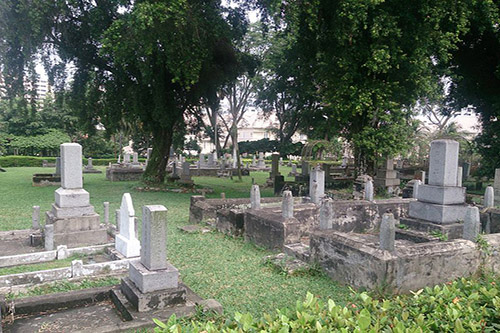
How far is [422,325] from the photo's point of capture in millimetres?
2941

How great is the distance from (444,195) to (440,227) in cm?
73

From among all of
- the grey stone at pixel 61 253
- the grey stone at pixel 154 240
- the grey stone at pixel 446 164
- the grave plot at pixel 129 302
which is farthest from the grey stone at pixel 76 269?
the grey stone at pixel 446 164

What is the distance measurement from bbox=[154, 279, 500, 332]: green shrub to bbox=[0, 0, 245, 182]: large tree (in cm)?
1103

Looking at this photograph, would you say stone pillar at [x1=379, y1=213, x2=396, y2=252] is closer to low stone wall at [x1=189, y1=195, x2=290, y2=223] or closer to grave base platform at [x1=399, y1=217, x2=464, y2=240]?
grave base platform at [x1=399, y1=217, x2=464, y2=240]

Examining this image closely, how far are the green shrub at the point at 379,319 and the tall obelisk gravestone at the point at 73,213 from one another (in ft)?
20.5

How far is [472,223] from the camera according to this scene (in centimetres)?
602

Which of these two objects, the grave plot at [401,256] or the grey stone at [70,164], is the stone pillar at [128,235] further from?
the grave plot at [401,256]

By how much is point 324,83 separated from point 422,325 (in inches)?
583

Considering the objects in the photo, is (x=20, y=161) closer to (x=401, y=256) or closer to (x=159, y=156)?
(x=159, y=156)

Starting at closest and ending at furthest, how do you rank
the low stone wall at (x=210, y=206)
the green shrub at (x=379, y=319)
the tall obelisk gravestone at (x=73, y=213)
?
the green shrub at (x=379, y=319), the tall obelisk gravestone at (x=73, y=213), the low stone wall at (x=210, y=206)

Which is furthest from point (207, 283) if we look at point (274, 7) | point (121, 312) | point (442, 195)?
point (274, 7)

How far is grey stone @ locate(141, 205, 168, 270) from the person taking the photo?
15.5ft

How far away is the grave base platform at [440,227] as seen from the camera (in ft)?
25.3

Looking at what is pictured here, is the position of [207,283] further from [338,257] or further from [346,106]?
[346,106]
